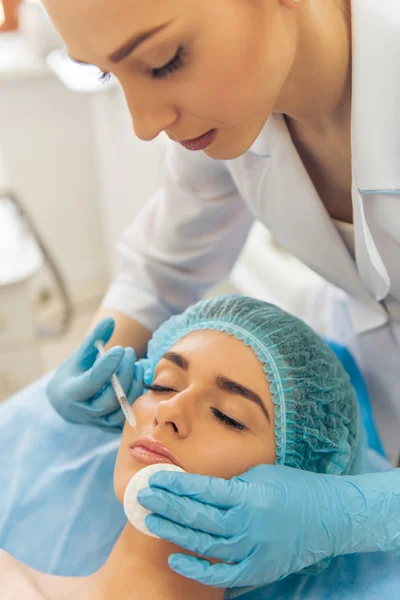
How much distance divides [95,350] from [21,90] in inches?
65.2

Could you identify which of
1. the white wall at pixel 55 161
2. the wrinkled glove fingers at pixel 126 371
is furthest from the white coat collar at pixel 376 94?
the white wall at pixel 55 161

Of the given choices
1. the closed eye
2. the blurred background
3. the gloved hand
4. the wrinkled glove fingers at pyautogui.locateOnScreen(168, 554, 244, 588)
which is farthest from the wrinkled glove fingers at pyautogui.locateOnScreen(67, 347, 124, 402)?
the blurred background

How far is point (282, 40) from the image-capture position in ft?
2.59

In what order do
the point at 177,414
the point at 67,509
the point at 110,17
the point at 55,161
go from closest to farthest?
the point at 110,17, the point at 177,414, the point at 67,509, the point at 55,161

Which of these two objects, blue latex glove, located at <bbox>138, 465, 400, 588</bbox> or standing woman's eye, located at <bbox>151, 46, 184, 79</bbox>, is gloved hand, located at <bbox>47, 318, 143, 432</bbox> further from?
standing woman's eye, located at <bbox>151, 46, 184, 79</bbox>

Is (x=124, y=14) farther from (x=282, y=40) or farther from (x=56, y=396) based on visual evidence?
(x=56, y=396)

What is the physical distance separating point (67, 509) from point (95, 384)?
26 cm

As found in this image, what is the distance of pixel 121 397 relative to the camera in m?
1.02

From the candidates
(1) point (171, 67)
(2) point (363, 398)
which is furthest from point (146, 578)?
(1) point (171, 67)

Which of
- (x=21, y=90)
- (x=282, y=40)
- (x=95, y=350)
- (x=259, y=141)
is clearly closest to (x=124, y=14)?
(x=282, y=40)

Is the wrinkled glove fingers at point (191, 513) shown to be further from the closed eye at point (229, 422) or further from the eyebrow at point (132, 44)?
the eyebrow at point (132, 44)

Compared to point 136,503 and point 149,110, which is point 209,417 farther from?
point 149,110

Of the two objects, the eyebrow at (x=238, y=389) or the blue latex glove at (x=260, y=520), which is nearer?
the blue latex glove at (x=260, y=520)

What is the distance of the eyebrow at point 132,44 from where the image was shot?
0.69m
